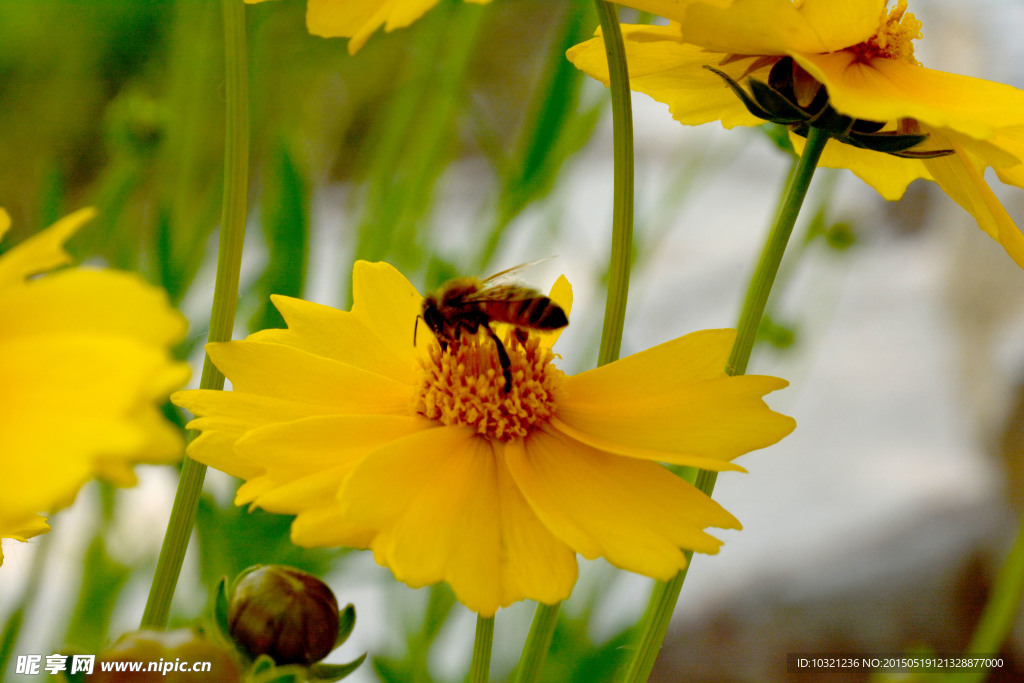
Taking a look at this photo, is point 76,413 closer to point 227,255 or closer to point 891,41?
point 227,255

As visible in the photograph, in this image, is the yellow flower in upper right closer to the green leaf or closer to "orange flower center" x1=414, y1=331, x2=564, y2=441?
"orange flower center" x1=414, y1=331, x2=564, y2=441

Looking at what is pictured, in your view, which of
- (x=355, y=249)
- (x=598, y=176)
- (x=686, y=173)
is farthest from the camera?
(x=598, y=176)

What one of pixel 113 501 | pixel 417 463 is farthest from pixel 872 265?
pixel 417 463

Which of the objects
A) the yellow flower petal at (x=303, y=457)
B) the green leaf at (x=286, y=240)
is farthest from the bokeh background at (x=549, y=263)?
the yellow flower petal at (x=303, y=457)

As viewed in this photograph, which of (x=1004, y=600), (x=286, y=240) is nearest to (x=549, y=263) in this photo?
(x=286, y=240)

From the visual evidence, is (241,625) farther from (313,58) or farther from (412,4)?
(313,58)
